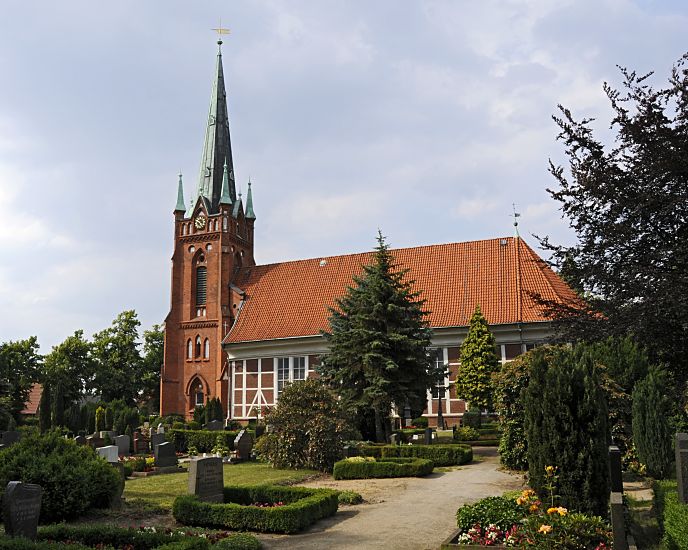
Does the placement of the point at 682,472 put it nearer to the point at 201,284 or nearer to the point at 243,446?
the point at 243,446

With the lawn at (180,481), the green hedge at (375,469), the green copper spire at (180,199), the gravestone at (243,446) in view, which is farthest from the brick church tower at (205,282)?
the green hedge at (375,469)

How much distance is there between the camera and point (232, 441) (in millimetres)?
26734

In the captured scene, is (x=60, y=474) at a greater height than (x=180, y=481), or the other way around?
(x=60, y=474)

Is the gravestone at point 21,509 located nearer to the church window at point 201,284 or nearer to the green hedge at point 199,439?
the green hedge at point 199,439

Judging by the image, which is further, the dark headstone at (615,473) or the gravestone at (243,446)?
the gravestone at (243,446)

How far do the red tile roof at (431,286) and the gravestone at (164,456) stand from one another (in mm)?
17310

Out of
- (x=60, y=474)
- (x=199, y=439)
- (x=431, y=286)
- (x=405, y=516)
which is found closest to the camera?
Result: (x=60, y=474)

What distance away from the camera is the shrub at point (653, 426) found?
46.7 feet

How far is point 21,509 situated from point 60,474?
11.0 feet

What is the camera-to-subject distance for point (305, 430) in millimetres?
20500

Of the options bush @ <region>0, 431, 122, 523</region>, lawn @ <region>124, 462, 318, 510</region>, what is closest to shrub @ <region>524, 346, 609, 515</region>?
lawn @ <region>124, 462, 318, 510</region>

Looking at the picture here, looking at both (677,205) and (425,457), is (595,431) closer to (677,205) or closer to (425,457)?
(677,205)

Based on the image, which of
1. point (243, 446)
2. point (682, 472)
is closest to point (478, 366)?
point (243, 446)

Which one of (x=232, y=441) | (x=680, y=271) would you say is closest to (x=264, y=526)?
(x=680, y=271)
